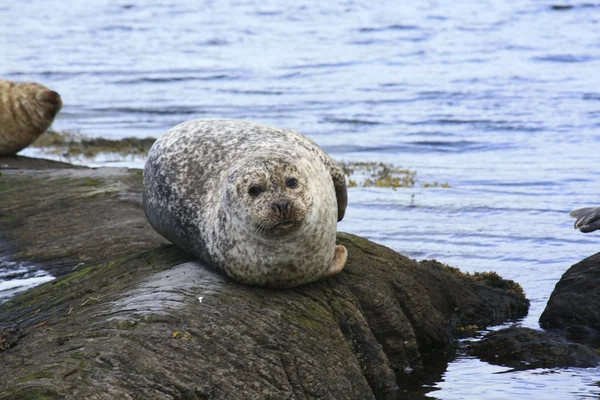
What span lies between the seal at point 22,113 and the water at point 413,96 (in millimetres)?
1911

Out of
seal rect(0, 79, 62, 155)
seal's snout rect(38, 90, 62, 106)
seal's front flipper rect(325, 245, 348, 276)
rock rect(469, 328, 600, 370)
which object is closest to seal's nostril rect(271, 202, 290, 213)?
seal's front flipper rect(325, 245, 348, 276)

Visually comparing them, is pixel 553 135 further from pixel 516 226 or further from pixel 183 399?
pixel 183 399

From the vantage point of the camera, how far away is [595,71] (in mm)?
21156

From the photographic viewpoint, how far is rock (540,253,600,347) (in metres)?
7.48

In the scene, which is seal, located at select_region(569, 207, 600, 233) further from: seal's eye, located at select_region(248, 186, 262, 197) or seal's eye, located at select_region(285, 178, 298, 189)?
seal's eye, located at select_region(248, 186, 262, 197)

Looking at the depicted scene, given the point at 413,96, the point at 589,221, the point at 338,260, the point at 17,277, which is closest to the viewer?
the point at 338,260

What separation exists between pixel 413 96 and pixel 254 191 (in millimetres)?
13962

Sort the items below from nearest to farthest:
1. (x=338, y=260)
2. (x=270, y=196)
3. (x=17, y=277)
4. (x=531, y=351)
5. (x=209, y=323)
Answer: (x=209, y=323), (x=270, y=196), (x=338, y=260), (x=531, y=351), (x=17, y=277)

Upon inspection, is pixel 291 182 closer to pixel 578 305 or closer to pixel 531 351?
pixel 531 351

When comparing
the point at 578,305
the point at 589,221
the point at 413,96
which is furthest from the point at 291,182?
the point at 413,96

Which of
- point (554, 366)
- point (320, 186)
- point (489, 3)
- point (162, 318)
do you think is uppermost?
point (489, 3)

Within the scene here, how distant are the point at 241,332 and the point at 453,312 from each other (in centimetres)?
229

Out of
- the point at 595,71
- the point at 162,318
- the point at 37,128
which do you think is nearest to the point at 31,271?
the point at 162,318

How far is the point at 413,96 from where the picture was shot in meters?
19.7
